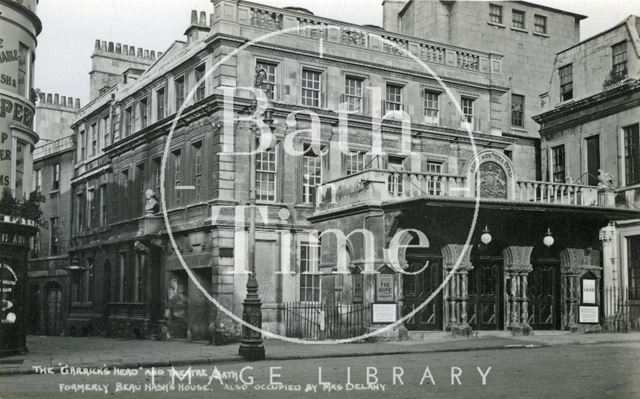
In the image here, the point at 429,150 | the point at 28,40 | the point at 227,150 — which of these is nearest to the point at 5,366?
the point at 28,40

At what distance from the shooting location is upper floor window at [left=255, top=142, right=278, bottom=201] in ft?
94.1

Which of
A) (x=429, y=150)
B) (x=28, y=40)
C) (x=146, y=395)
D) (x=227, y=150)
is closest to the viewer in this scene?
(x=146, y=395)

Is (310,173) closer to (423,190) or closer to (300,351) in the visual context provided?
(423,190)

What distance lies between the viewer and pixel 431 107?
107 ft

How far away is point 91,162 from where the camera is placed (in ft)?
129

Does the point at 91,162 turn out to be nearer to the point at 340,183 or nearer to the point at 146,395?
the point at 340,183

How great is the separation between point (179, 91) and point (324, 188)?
7.90 metres

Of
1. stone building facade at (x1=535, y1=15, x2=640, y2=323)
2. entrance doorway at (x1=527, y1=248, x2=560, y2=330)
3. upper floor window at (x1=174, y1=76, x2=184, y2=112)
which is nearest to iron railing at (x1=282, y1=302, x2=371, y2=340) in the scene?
entrance doorway at (x1=527, y1=248, x2=560, y2=330)

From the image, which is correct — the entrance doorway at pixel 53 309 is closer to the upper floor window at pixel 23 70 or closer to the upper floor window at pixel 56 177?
the upper floor window at pixel 56 177

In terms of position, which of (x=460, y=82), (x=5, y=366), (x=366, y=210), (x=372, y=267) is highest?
(x=460, y=82)

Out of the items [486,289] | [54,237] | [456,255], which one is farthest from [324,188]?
[54,237]

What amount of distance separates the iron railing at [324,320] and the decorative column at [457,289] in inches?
105

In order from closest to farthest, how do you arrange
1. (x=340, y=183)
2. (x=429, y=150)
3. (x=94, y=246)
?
(x=340, y=183) → (x=429, y=150) → (x=94, y=246)

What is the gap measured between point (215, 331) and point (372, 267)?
6.50m
